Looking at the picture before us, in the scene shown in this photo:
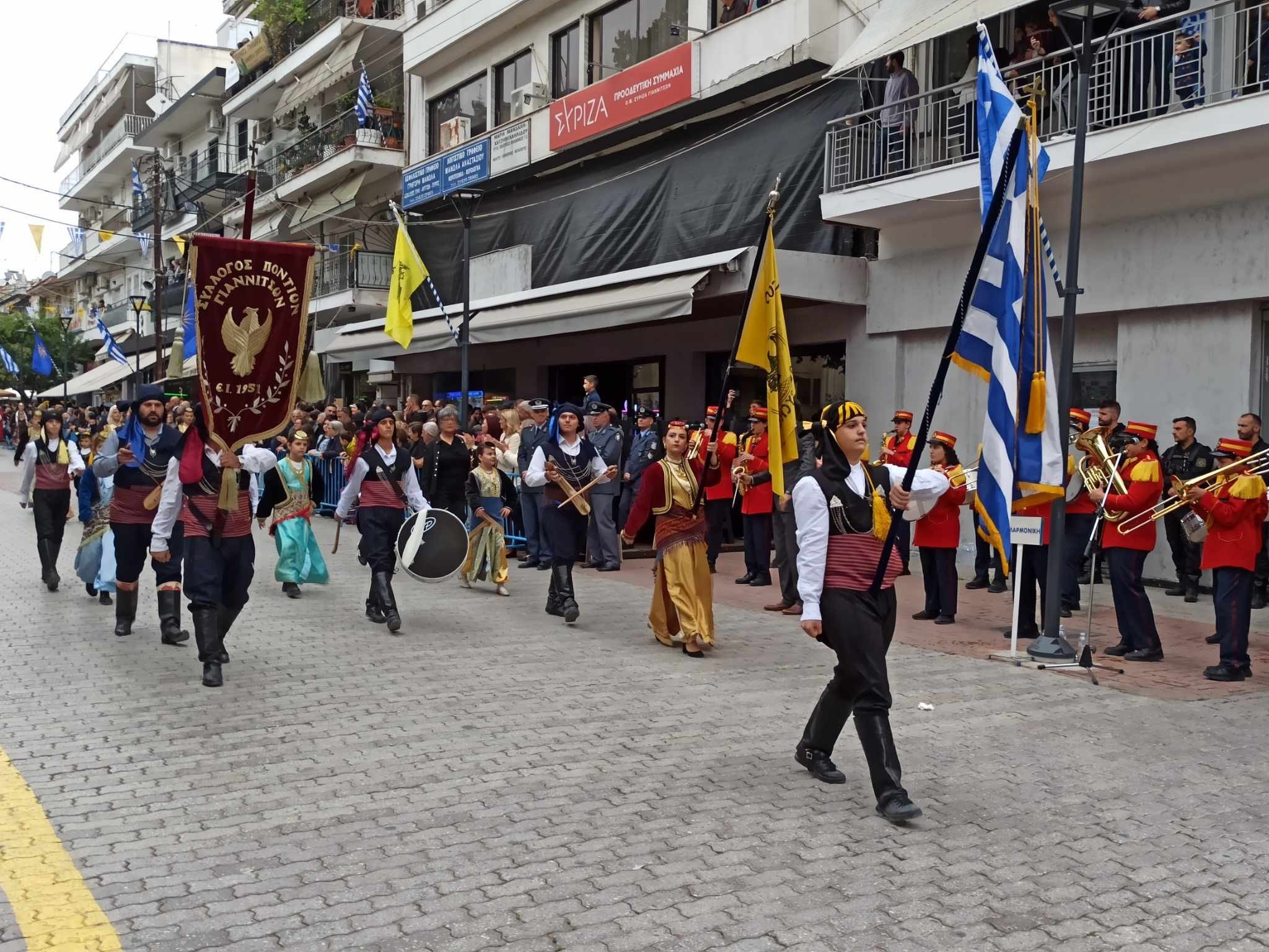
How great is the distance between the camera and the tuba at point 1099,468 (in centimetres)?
905

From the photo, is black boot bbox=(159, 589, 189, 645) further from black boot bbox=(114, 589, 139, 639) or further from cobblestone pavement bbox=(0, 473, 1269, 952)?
black boot bbox=(114, 589, 139, 639)

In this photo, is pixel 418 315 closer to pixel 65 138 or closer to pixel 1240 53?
pixel 1240 53

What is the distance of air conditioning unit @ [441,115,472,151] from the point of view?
25391 millimetres

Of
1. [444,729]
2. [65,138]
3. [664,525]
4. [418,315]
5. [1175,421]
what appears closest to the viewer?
[444,729]

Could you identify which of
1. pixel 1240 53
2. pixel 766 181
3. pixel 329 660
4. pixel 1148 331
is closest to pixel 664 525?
pixel 329 660

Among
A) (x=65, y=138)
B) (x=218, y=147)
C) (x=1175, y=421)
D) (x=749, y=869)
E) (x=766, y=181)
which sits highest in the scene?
(x=65, y=138)

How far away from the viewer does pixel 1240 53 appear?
37.9 feet

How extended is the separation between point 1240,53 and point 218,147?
36017mm

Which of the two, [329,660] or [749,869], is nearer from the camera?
[749,869]

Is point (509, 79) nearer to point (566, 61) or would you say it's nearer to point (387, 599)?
point (566, 61)

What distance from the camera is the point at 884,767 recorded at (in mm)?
5242

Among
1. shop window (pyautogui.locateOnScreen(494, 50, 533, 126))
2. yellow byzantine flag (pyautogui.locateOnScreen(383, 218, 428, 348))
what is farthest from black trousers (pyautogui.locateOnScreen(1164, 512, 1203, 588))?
shop window (pyautogui.locateOnScreen(494, 50, 533, 126))

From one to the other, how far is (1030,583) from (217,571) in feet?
20.9

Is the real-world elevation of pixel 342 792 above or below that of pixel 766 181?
below
